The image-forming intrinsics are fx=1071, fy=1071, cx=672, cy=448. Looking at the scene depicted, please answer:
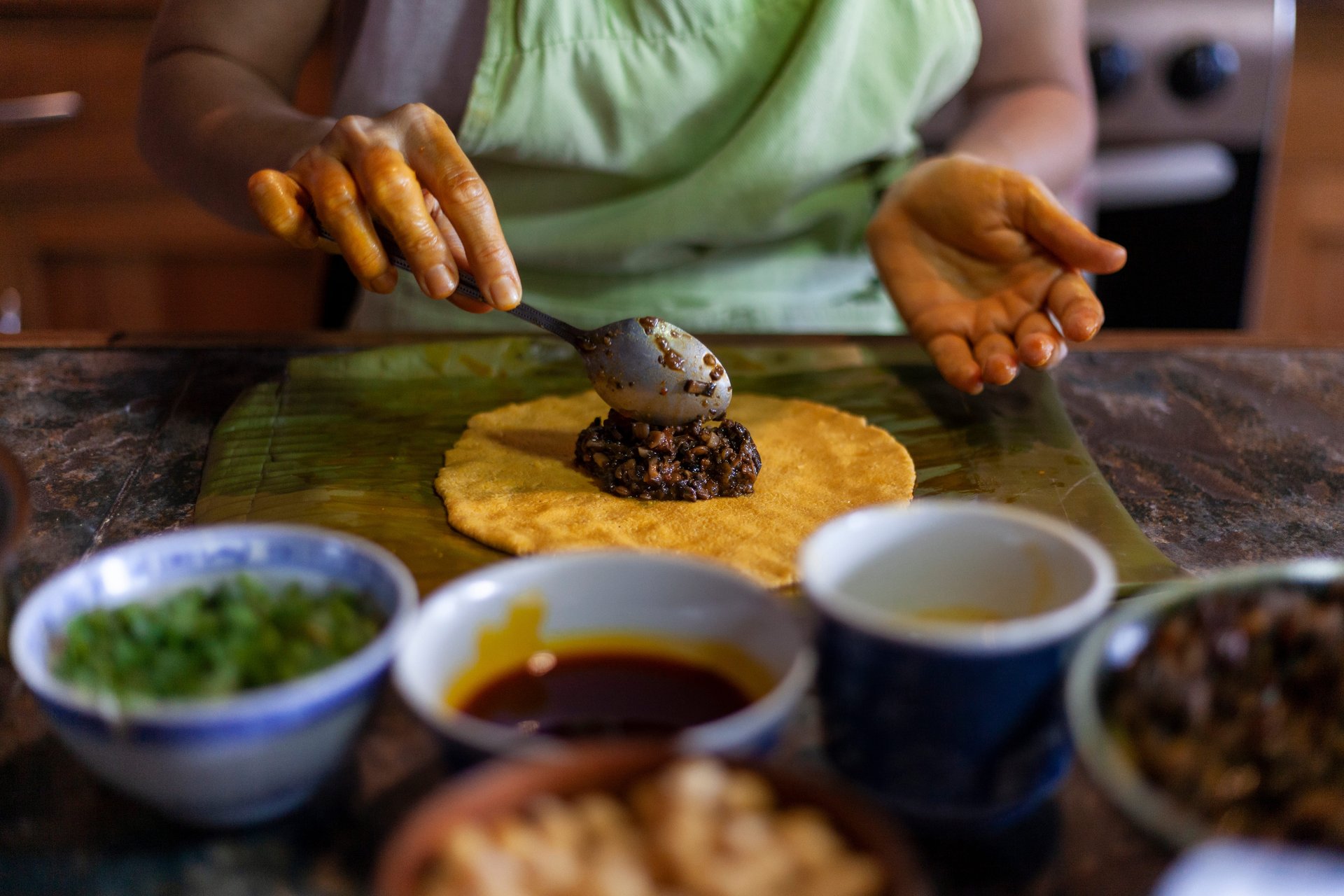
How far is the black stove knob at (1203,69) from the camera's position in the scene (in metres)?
4.02

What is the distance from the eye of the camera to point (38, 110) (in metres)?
4.29

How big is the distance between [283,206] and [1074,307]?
57.0 inches

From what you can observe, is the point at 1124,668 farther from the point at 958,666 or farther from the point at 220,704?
the point at 220,704

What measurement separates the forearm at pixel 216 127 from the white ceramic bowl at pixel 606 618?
1298 mm

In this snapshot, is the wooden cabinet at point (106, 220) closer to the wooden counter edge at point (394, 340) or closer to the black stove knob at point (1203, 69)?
the wooden counter edge at point (394, 340)

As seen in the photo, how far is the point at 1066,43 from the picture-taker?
2.89 metres

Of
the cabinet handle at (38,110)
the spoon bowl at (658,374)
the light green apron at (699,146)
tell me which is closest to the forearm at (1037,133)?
the light green apron at (699,146)

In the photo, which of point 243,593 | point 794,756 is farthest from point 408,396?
point 794,756

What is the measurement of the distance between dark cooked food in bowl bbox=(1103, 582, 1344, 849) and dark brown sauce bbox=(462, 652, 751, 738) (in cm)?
37

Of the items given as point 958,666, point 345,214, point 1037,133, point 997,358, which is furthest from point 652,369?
point 1037,133

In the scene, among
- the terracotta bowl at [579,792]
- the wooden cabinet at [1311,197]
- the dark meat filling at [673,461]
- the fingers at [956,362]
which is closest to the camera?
the terracotta bowl at [579,792]

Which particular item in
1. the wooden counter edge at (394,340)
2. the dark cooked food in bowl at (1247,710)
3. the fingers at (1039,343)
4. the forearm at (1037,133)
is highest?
the dark cooked food in bowl at (1247,710)

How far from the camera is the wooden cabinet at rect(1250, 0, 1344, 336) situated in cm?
441

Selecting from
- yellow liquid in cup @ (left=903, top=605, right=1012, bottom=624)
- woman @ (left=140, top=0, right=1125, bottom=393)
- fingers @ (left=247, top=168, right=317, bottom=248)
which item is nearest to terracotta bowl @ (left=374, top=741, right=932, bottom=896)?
yellow liquid in cup @ (left=903, top=605, right=1012, bottom=624)
